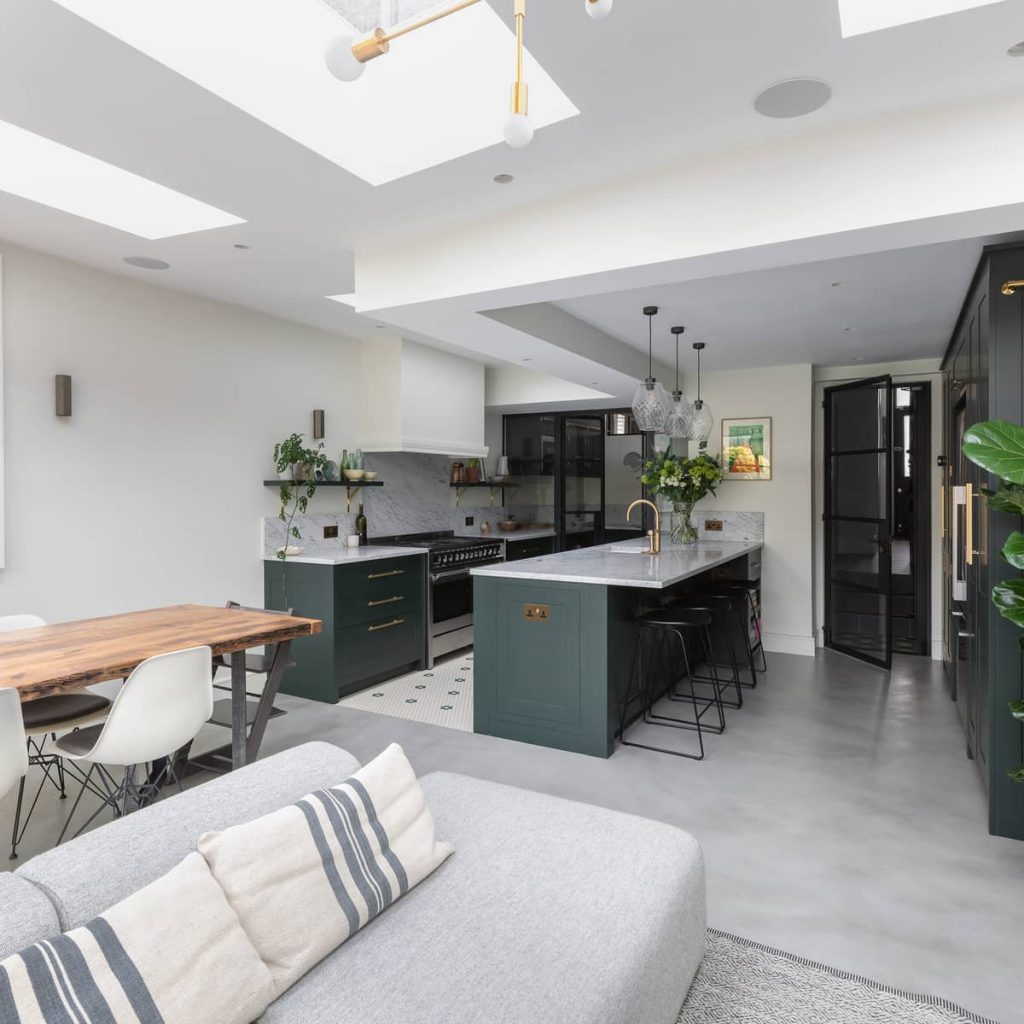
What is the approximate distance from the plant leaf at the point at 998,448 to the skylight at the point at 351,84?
161cm

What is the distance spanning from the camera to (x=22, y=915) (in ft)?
3.64

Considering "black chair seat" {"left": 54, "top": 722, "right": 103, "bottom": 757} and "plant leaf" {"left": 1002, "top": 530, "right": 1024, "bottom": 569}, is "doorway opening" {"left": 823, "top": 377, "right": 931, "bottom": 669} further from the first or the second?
"black chair seat" {"left": 54, "top": 722, "right": 103, "bottom": 757}

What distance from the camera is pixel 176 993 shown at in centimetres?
107

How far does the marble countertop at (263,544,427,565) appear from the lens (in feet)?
14.7

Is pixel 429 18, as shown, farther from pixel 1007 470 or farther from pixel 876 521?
pixel 876 521

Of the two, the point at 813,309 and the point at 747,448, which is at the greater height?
the point at 813,309

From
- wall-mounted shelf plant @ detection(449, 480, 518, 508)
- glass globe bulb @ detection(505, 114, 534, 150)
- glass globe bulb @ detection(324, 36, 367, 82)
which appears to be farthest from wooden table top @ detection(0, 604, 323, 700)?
wall-mounted shelf plant @ detection(449, 480, 518, 508)

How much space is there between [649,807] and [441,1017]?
1910mm

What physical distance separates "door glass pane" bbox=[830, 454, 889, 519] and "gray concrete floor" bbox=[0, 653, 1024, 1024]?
55.5 inches

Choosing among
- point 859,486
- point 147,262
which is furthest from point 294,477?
point 859,486

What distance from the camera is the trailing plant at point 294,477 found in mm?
4723

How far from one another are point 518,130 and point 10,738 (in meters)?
2.08

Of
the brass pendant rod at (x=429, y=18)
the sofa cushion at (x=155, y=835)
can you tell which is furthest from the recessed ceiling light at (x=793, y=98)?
the sofa cushion at (x=155, y=835)

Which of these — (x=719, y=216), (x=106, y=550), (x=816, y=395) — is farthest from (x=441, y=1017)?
(x=816, y=395)
